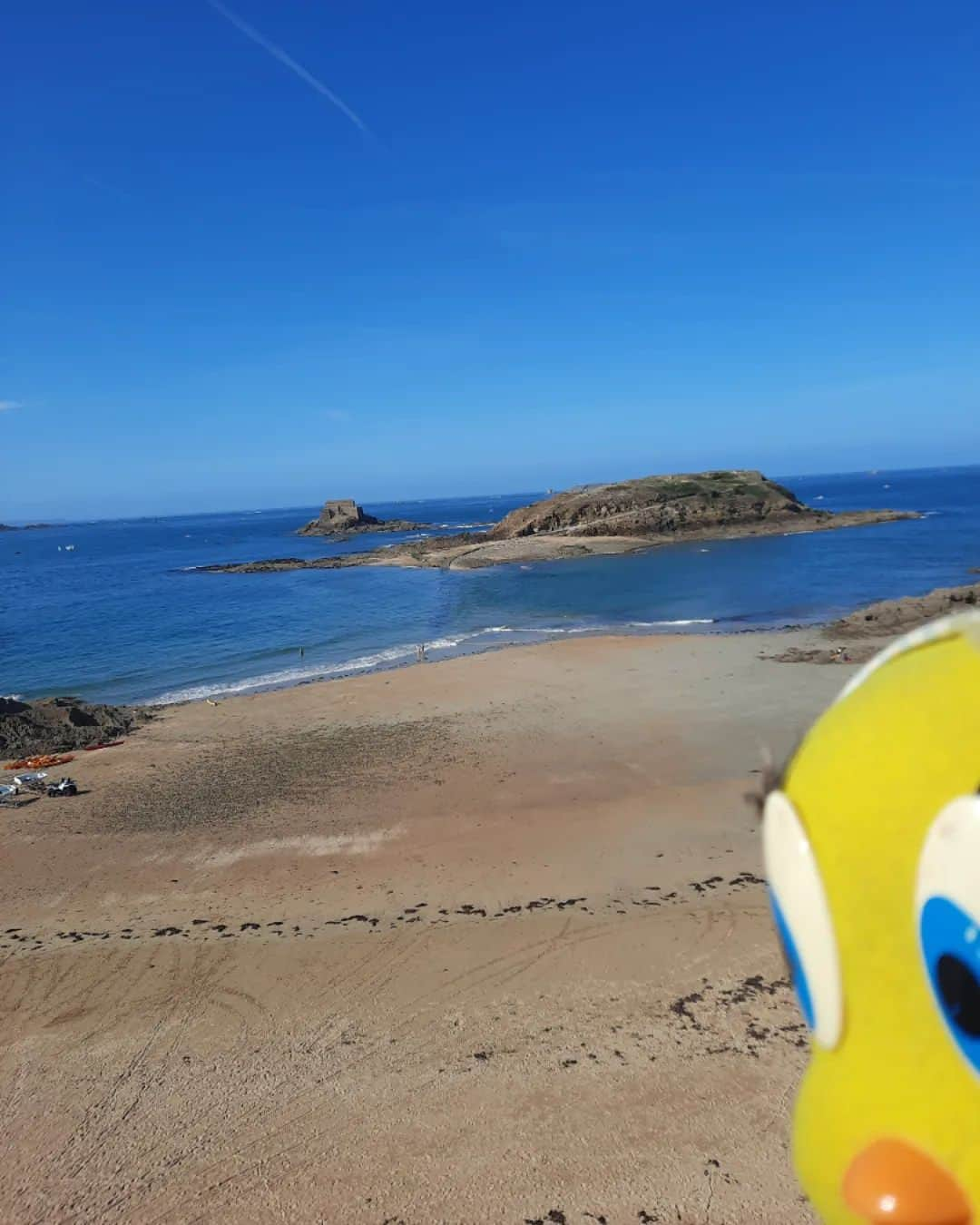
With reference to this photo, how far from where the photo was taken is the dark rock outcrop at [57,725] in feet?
68.0

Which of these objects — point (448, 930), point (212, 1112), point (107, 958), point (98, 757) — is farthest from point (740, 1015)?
point (98, 757)

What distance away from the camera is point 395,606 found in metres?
44.6

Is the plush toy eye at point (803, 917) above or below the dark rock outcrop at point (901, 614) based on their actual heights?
above

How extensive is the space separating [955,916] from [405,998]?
25.6 feet

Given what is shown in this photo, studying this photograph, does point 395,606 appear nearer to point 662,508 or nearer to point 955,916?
point 662,508

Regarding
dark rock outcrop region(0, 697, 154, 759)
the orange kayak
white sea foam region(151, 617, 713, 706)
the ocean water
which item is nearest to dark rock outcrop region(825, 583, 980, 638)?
the ocean water

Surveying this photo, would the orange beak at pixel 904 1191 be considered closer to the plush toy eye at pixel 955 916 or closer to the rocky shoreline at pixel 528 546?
the plush toy eye at pixel 955 916

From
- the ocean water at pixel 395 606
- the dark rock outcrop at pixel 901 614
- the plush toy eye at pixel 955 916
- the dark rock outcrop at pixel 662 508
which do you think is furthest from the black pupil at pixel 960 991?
the dark rock outcrop at pixel 662 508

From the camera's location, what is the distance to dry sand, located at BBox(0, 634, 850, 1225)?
6328 millimetres

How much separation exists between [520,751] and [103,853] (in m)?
8.24

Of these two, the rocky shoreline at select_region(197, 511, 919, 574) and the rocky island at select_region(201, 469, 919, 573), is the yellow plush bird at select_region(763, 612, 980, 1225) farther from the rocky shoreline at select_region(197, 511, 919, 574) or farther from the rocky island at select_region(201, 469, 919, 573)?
the rocky island at select_region(201, 469, 919, 573)

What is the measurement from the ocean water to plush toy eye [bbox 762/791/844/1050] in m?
26.1

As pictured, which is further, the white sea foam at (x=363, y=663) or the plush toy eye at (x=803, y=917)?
the white sea foam at (x=363, y=663)


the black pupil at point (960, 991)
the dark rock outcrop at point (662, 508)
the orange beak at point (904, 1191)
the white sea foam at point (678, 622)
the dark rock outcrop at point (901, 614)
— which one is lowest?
the white sea foam at point (678, 622)
